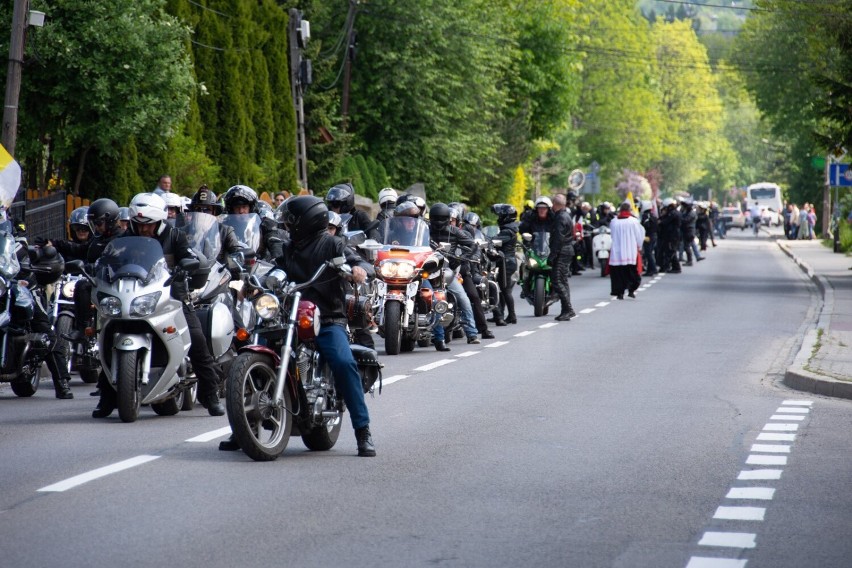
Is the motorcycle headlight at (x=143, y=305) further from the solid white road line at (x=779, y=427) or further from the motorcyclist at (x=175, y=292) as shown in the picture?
the solid white road line at (x=779, y=427)

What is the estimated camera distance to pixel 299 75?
4431 centimetres

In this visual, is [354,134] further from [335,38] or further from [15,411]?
[15,411]

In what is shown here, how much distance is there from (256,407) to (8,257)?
4.76 meters

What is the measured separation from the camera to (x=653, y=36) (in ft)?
395

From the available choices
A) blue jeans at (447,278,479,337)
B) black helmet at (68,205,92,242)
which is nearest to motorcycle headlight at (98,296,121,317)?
black helmet at (68,205,92,242)

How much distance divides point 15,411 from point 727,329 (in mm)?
12209

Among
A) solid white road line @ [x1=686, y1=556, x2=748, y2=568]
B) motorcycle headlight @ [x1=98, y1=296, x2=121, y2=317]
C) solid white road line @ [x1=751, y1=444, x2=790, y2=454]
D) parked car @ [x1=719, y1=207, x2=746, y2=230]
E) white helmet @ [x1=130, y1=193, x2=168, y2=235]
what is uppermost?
white helmet @ [x1=130, y1=193, x2=168, y2=235]

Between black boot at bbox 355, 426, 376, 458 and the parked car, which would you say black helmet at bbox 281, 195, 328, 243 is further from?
the parked car

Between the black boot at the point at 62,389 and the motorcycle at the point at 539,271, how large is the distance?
11.2 m

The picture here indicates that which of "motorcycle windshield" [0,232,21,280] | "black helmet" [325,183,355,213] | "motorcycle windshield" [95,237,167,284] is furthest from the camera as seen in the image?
"black helmet" [325,183,355,213]

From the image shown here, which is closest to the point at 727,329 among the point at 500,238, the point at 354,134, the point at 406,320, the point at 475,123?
the point at 500,238

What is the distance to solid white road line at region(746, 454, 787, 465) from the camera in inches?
391

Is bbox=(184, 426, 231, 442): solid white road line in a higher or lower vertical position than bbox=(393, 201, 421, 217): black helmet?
lower

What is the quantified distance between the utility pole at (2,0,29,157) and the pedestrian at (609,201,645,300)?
11.4 m
